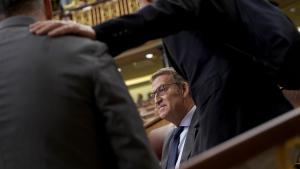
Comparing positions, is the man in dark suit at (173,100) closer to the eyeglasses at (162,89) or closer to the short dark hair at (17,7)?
the eyeglasses at (162,89)

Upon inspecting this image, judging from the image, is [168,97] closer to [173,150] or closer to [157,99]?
[157,99]

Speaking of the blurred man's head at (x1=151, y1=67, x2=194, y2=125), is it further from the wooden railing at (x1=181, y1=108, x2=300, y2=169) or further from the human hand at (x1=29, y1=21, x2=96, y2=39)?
the wooden railing at (x1=181, y1=108, x2=300, y2=169)

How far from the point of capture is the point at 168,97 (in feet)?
11.8

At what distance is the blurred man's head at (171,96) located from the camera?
3463mm

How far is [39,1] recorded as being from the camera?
155 centimetres

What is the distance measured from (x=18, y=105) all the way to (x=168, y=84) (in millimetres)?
2280

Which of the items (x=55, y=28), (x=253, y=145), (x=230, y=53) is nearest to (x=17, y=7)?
(x=55, y=28)

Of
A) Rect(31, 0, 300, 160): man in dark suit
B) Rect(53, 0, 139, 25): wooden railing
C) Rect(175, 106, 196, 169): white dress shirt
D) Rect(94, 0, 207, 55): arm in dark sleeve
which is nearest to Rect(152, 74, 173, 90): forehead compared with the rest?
Rect(175, 106, 196, 169): white dress shirt

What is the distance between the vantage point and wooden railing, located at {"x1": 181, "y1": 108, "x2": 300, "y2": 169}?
44.8 inches

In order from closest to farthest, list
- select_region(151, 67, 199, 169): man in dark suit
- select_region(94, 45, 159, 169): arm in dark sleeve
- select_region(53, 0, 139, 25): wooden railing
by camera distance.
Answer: select_region(94, 45, 159, 169): arm in dark sleeve, select_region(151, 67, 199, 169): man in dark suit, select_region(53, 0, 139, 25): wooden railing

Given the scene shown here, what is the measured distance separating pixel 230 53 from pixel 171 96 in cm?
191

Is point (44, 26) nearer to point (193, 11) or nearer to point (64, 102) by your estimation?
point (64, 102)

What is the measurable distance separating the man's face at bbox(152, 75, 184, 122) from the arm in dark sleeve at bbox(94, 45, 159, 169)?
80.1 inches

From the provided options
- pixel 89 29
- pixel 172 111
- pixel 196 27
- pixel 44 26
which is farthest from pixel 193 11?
pixel 172 111
